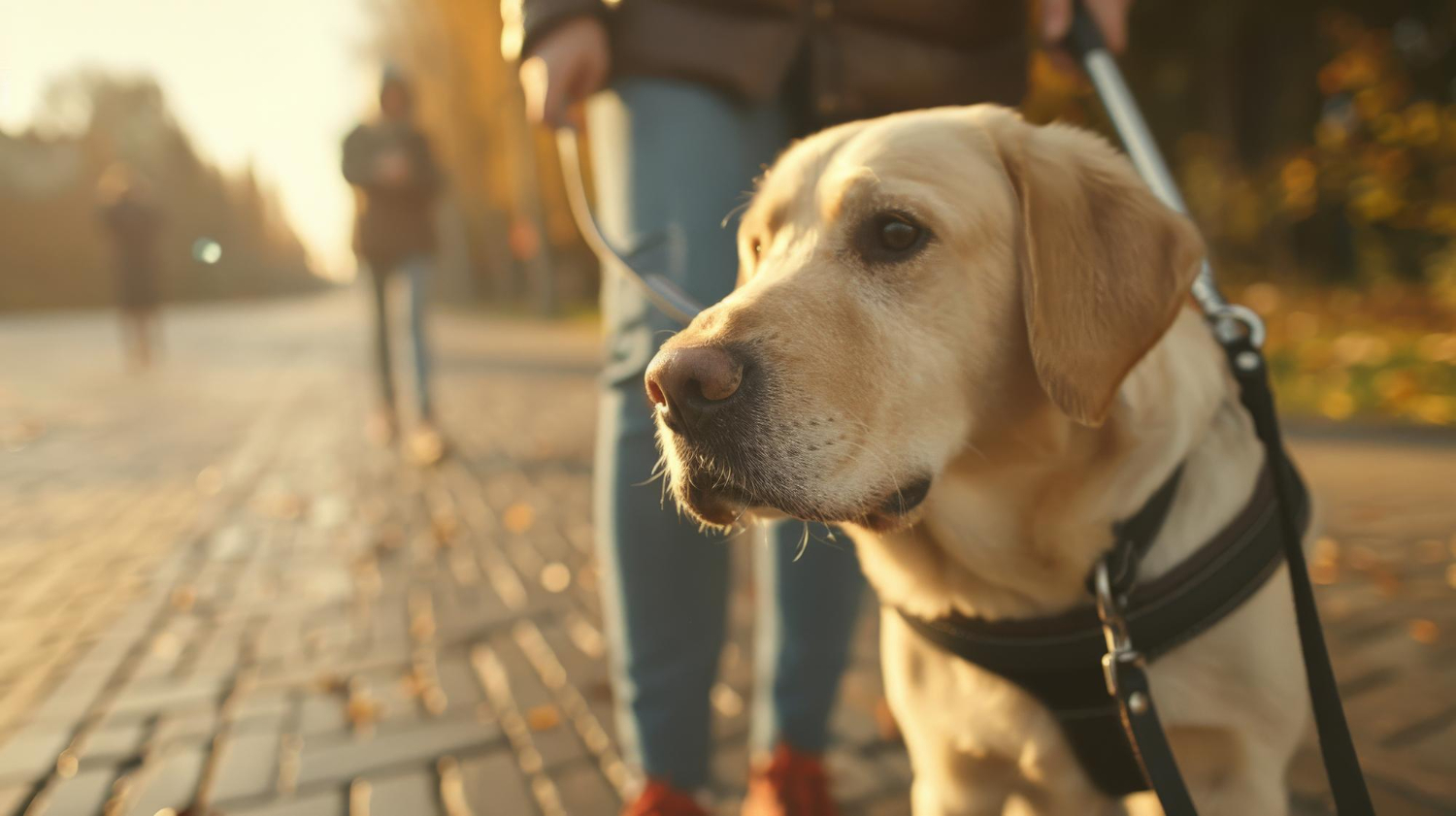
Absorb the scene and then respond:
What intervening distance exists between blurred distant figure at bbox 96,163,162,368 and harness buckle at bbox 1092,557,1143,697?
595 inches

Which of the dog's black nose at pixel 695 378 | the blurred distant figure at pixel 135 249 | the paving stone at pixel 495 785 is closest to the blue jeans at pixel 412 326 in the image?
the paving stone at pixel 495 785

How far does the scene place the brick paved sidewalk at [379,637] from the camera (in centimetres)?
250

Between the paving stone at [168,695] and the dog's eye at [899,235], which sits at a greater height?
the dog's eye at [899,235]

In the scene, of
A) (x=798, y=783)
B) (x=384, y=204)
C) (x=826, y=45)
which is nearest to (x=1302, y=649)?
(x=798, y=783)

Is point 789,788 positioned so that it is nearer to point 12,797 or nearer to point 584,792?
point 584,792

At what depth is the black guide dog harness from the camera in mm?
1515

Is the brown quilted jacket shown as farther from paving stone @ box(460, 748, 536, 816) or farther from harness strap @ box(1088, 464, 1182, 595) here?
paving stone @ box(460, 748, 536, 816)

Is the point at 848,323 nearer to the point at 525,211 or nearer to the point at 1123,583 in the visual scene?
the point at 1123,583

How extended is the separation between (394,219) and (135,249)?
9.34m

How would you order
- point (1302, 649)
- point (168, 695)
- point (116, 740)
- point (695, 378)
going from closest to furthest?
point (695, 378) < point (1302, 649) < point (116, 740) < point (168, 695)

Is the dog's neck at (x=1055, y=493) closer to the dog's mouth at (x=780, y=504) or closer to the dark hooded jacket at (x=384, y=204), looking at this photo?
the dog's mouth at (x=780, y=504)

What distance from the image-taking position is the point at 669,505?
6.86 ft

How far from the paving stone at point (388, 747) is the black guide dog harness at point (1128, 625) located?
5.35 feet

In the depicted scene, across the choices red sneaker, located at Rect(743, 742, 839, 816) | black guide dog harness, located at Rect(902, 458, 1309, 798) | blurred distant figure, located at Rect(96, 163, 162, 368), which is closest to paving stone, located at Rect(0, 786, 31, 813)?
red sneaker, located at Rect(743, 742, 839, 816)
